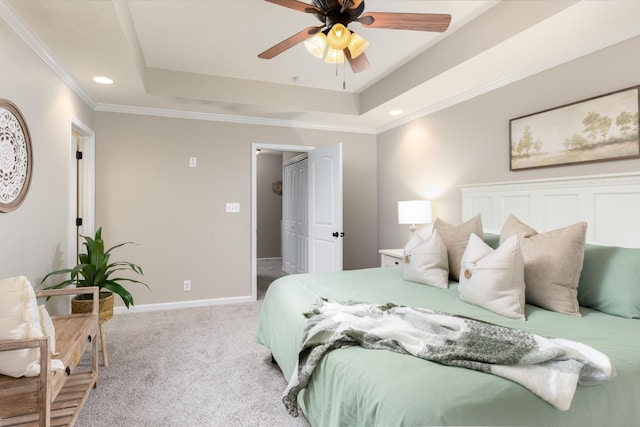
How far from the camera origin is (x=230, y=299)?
420cm

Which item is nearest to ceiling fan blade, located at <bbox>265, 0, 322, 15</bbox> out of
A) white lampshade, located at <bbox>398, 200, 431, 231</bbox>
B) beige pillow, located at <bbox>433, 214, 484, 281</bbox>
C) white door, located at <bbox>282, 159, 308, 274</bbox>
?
beige pillow, located at <bbox>433, 214, 484, 281</bbox>

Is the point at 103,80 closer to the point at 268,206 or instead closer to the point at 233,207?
the point at 233,207

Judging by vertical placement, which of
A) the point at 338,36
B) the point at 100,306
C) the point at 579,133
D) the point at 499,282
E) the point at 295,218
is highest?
the point at 338,36

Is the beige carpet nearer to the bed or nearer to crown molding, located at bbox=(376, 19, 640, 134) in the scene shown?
the bed

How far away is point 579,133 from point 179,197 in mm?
3875

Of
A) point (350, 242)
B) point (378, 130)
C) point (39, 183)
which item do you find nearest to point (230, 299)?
point (350, 242)

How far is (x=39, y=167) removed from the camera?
7.88 ft

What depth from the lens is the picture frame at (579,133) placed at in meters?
2.13

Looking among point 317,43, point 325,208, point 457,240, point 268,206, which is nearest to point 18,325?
point 317,43

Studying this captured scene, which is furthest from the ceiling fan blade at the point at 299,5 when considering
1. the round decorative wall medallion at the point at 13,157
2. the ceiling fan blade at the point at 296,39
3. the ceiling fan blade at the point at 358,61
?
the round decorative wall medallion at the point at 13,157

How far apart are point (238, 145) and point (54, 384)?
10.5 feet

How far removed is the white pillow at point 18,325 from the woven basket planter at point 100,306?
0.96 meters

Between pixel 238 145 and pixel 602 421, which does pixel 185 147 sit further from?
pixel 602 421

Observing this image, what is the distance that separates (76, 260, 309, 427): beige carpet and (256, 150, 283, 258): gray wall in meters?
3.98
